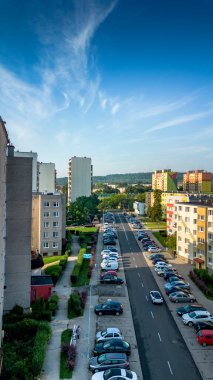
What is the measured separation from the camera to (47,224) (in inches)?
2208

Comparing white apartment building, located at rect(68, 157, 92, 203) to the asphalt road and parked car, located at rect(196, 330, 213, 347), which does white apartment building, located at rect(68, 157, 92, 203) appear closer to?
the asphalt road

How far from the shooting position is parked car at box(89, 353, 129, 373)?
2167 centimetres

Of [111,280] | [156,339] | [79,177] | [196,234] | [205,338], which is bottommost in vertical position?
[156,339]

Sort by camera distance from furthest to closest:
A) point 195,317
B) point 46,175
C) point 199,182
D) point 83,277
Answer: point 199,182, point 46,175, point 83,277, point 195,317

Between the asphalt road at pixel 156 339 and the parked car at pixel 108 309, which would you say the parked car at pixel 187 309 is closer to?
the asphalt road at pixel 156 339

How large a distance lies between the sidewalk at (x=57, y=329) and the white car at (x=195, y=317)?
10249 millimetres

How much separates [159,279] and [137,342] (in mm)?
17924

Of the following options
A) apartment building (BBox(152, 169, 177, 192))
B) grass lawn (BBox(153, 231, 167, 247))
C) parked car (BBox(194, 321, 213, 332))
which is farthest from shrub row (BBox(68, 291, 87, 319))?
apartment building (BBox(152, 169, 177, 192))

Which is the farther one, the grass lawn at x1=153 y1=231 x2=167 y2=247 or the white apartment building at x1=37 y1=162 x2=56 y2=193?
the white apartment building at x1=37 y1=162 x2=56 y2=193

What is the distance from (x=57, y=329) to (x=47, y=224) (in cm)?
2946

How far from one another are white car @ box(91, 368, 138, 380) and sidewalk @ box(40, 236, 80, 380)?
8.94 feet

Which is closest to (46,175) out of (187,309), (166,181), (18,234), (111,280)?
(166,181)

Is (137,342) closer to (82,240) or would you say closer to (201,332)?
(201,332)

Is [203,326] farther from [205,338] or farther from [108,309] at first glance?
[108,309]
